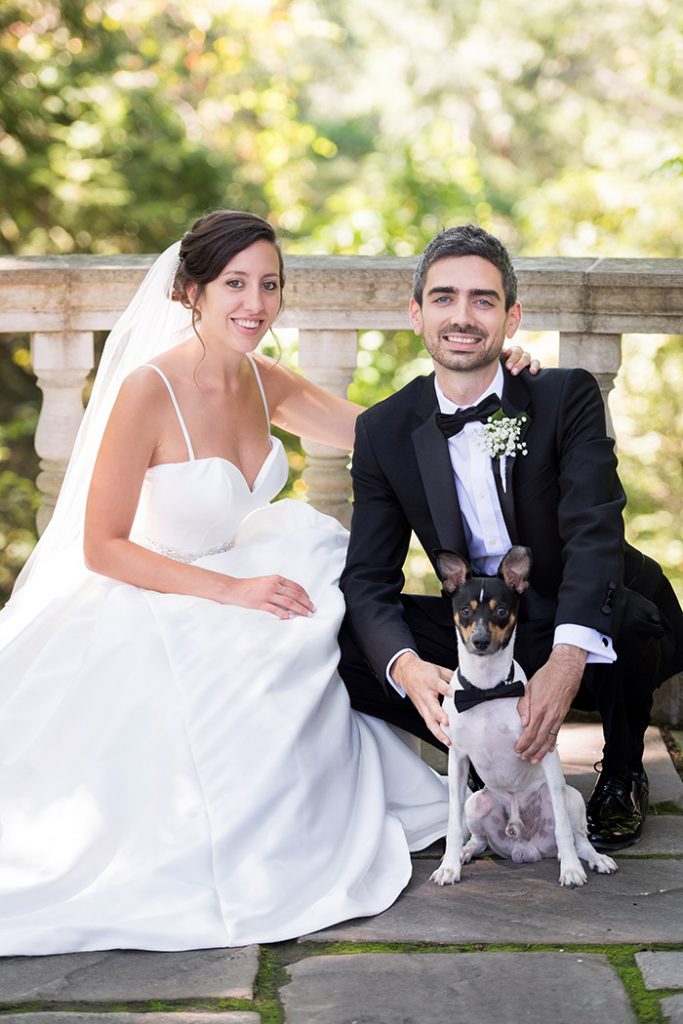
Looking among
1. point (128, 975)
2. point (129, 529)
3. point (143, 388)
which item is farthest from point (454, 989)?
point (143, 388)

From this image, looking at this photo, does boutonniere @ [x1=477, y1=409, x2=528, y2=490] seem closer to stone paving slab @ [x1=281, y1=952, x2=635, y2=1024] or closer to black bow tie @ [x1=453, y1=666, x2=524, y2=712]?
black bow tie @ [x1=453, y1=666, x2=524, y2=712]

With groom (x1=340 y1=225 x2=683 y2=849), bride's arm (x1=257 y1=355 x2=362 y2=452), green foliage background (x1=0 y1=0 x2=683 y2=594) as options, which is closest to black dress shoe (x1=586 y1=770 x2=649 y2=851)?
groom (x1=340 y1=225 x2=683 y2=849)

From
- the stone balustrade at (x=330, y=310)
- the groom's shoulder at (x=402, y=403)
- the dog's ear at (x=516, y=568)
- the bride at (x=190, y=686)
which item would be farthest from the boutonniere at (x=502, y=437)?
the stone balustrade at (x=330, y=310)

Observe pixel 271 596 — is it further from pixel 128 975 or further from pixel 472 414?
pixel 128 975

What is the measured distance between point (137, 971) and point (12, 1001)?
27 centimetres

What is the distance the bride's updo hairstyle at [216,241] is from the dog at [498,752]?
1.14 metres

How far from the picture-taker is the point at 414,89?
68.1 feet

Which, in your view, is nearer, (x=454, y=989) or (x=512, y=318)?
(x=454, y=989)

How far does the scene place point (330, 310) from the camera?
14.3 feet

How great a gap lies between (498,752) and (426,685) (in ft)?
0.81

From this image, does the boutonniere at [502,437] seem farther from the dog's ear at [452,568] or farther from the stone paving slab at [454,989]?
the stone paving slab at [454,989]

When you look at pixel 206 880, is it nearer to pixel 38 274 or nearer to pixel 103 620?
pixel 103 620

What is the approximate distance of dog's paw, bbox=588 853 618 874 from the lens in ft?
10.8

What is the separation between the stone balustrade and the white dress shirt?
0.80 metres
